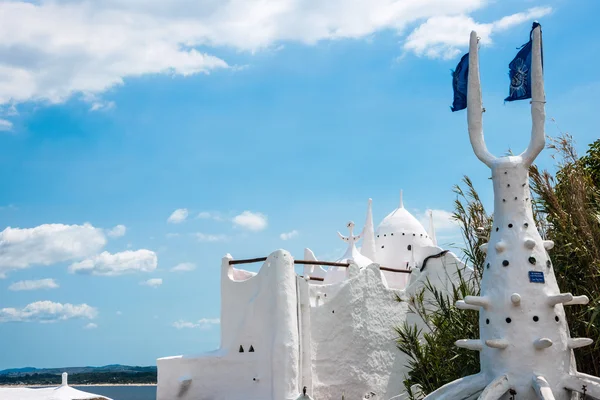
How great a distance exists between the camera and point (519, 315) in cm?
859

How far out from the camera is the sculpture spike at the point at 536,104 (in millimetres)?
9300

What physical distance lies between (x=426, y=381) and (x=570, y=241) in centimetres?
282

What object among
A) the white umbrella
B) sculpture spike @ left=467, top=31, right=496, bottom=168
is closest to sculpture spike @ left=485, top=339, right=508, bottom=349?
sculpture spike @ left=467, top=31, right=496, bottom=168

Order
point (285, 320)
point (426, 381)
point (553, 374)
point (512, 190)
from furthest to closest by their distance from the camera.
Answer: point (285, 320), point (426, 381), point (512, 190), point (553, 374)

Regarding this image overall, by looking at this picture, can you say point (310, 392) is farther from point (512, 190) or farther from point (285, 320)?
point (512, 190)

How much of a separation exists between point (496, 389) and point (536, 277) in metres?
1.35

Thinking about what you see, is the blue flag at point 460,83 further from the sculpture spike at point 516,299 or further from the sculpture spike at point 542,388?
the sculpture spike at point 542,388

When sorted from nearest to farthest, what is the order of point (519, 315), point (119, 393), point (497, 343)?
point (497, 343) → point (519, 315) → point (119, 393)

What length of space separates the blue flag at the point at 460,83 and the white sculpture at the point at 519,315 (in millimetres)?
1083

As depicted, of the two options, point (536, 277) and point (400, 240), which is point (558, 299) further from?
point (400, 240)

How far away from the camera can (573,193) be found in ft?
32.2

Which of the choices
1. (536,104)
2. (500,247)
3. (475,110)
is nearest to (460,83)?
(475,110)

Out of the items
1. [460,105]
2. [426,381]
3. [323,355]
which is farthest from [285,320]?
[460,105]

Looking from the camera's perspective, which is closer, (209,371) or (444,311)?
(444,311)
